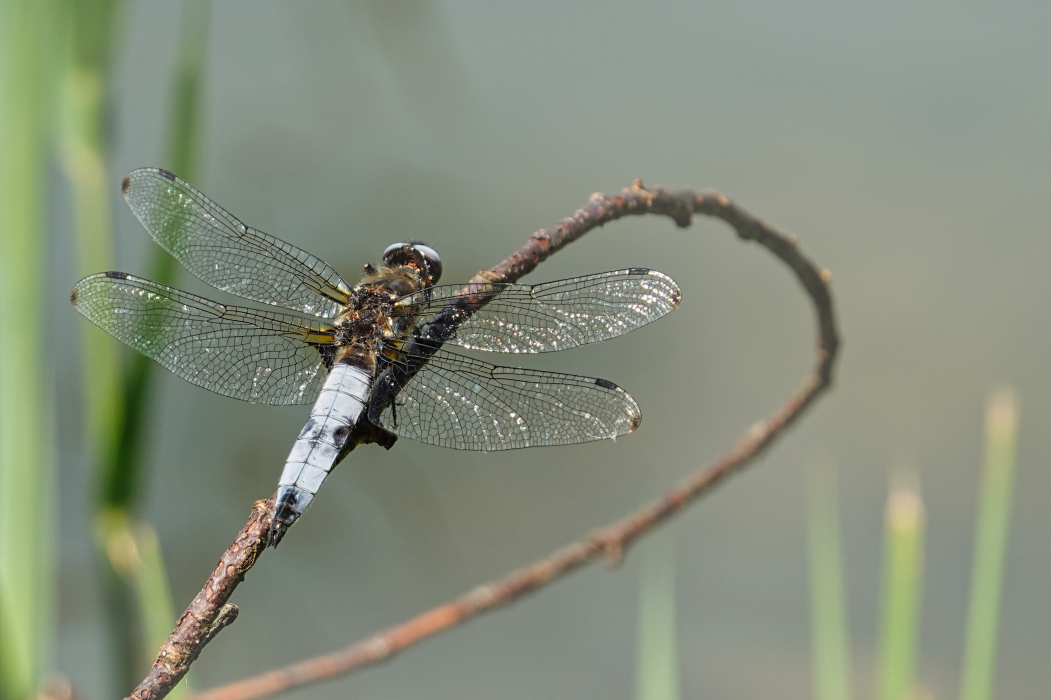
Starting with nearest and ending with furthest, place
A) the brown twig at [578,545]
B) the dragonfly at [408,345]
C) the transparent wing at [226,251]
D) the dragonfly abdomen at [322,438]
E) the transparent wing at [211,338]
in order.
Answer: the brown twig at [578,545] < the dragonfly abdomen at [322,438] < the dragonfly at [408,345] < the transparent wing at [211,338] < the transparent wing at [226,251]

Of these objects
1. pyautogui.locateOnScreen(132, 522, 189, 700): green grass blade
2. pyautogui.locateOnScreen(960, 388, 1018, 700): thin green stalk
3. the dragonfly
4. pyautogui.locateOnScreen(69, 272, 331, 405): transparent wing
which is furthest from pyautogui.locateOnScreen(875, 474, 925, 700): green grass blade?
pyautogui.locateOnScreen(132, 522, 189, 700): green grass blade

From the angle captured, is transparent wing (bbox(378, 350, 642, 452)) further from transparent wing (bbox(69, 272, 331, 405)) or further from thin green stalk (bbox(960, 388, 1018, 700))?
thin green stalk (bbox(960, 388, 1018, 700))

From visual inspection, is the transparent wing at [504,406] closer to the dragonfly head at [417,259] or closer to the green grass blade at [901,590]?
the dragonfly head at [417,259]

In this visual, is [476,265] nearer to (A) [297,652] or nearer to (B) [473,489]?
(B) [473,489]

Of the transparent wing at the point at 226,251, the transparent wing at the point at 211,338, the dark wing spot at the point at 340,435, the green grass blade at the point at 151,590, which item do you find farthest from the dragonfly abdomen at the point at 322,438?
the green grass blade at the point at 151,590

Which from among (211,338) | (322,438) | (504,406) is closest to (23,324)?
(211,338)

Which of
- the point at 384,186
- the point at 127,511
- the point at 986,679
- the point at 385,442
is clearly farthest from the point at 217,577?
the point at 384,186

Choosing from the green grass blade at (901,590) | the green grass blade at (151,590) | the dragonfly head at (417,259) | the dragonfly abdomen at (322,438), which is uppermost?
the dragonfly head at (417,259)
